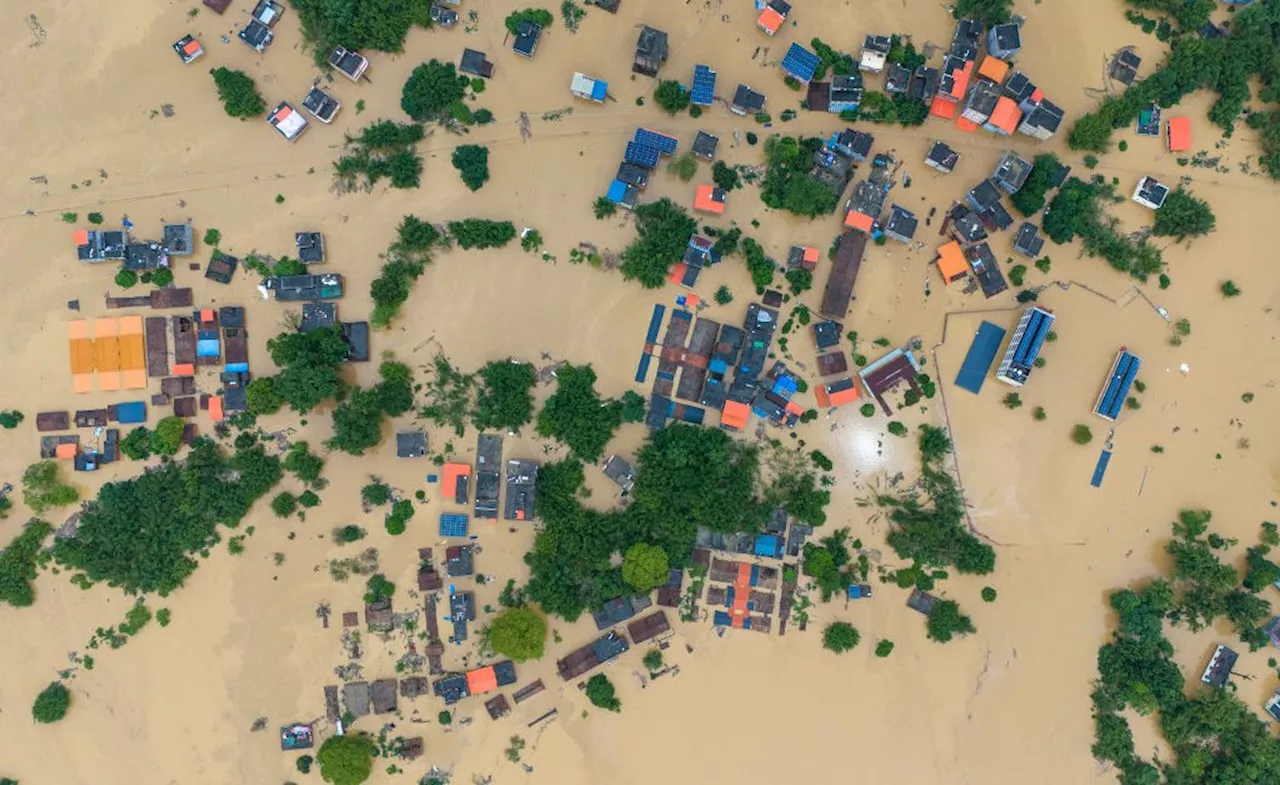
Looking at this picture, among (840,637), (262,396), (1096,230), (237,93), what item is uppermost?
(1096,230)

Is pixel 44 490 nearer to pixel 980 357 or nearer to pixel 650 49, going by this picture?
pixel 650 49

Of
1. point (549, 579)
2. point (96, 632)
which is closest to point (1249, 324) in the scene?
point (549, 579)

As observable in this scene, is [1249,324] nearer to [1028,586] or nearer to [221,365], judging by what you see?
[1028,586]

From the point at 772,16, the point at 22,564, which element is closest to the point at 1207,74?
the point at 772,16

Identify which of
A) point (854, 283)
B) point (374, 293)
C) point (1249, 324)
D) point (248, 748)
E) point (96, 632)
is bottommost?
point (248, 748)

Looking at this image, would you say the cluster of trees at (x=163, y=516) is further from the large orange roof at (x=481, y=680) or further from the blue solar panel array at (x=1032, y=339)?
the blue solar panel array at (x=1032, y=339)

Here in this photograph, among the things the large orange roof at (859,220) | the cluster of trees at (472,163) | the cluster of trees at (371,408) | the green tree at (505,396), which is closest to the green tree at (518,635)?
the green tree at (505,396)
